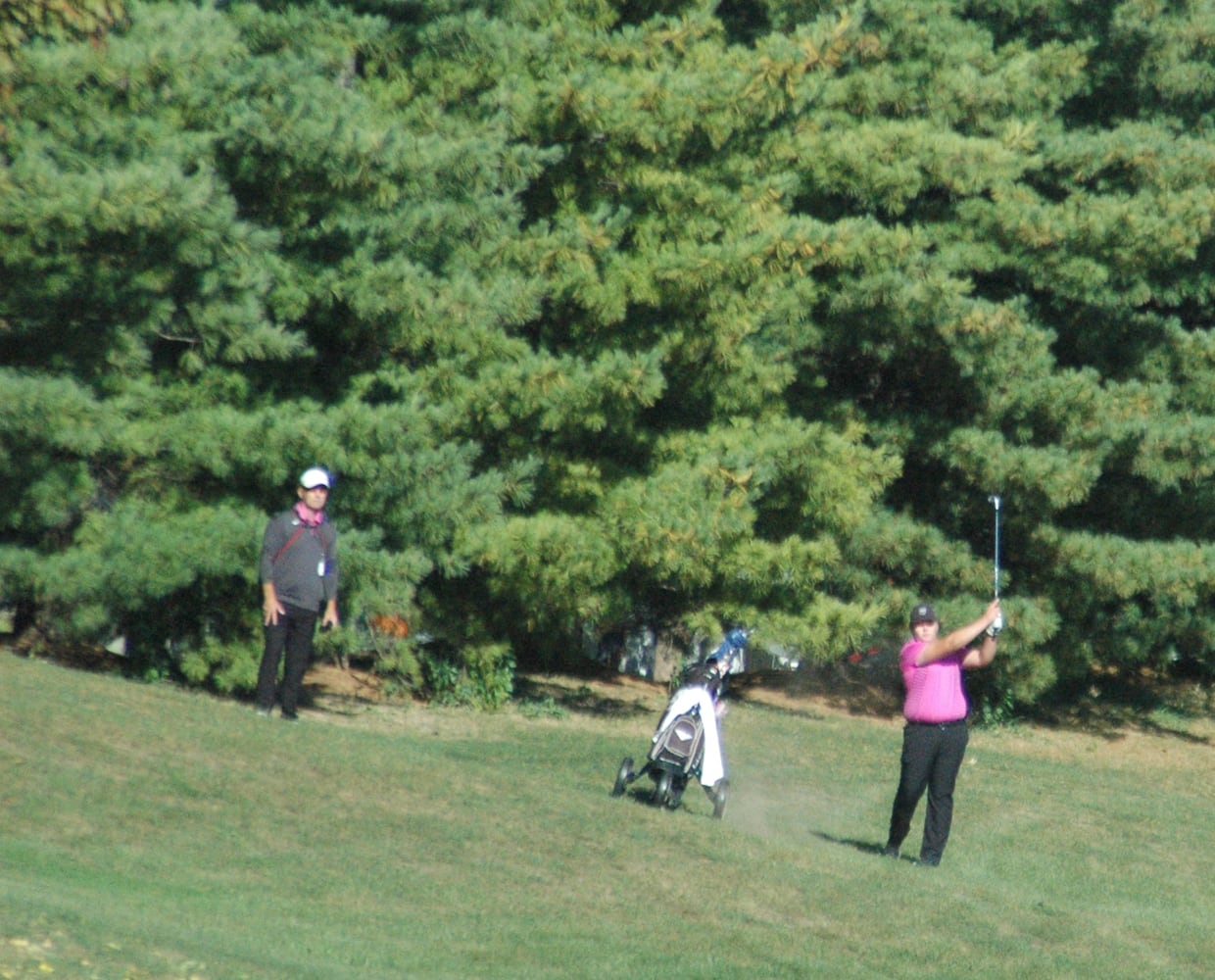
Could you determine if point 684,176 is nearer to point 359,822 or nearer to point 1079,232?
point 1079,232

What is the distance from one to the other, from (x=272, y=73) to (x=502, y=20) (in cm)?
318

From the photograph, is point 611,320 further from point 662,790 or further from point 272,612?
point 662,790

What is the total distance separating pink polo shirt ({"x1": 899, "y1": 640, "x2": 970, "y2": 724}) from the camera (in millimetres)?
11594

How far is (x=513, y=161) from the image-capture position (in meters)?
16.9

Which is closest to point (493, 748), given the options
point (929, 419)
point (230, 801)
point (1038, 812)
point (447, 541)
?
point (447, 541)

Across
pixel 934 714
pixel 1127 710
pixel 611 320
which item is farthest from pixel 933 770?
pixel 1127 710

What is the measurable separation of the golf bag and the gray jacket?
2764 mm

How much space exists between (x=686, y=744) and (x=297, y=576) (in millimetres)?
3327

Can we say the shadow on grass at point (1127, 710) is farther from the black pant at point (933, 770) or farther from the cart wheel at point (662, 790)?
the black pant at point (933, 770)

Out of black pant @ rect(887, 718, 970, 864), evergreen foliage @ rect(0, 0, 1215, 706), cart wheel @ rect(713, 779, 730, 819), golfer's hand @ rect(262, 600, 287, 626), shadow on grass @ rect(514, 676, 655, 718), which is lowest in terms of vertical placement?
cart wheel @ rect(713, 779, 730, 819)

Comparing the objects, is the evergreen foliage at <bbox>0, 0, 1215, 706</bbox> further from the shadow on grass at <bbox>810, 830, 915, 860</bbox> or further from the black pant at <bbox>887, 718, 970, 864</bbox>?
the black pant at <bbox>887, 718, 970, 864</bbox>

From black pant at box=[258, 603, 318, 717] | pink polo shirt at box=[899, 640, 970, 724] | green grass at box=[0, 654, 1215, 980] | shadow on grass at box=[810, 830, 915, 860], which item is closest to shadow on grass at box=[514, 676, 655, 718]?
green grass at box=[0, 654, 1215, 980]

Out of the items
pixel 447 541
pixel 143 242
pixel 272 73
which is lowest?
pixel 447 541

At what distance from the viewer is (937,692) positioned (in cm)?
1160
